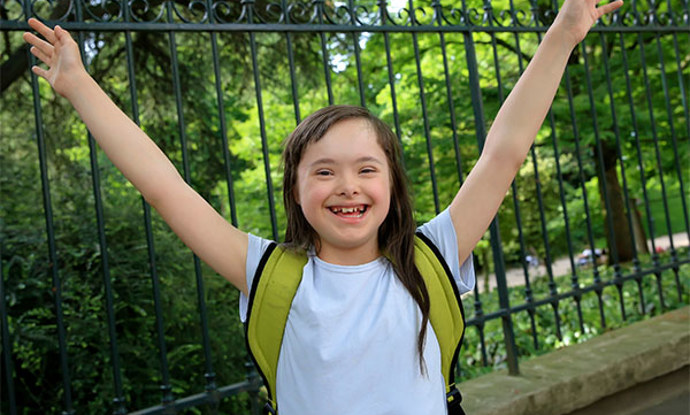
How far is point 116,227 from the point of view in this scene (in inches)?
170

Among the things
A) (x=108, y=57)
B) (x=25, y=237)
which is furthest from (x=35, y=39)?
(x=108, y=57)

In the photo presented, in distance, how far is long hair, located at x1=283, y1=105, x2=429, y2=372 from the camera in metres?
1.43

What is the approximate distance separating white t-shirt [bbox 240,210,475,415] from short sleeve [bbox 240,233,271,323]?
13 centimetres

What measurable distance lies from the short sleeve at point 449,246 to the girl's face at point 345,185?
0.63 ft

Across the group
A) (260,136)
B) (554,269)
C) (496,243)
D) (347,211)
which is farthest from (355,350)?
(554,269)

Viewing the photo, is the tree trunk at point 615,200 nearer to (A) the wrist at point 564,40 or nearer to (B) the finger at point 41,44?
(A) the wrist at point 564,40

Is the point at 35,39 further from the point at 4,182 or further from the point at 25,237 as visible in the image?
the point at 4,182

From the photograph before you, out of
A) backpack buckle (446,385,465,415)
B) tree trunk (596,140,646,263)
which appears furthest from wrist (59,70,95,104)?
tree trunk (596,140,646,263)

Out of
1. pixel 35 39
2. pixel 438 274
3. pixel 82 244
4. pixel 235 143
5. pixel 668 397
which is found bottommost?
pixel 668 397

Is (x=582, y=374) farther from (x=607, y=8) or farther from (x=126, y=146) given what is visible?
(x=126, y=146)

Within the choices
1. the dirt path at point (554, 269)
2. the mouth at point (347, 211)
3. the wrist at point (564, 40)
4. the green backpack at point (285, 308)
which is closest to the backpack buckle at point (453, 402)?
the green backpack at point (285, 308)

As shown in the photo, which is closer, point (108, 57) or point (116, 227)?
point (116, 227)

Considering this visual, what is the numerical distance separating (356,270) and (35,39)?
0.88 metres

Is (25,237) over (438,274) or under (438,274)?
over
